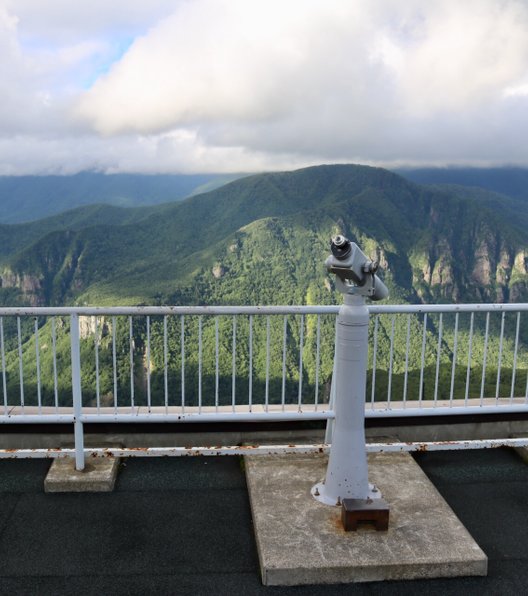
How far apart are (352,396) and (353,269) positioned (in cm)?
81

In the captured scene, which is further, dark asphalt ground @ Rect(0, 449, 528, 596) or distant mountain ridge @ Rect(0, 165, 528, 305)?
distant mountain ridge @ Rect(0, 165, 528, 305)

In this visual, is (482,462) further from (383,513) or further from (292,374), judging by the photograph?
(292,374)

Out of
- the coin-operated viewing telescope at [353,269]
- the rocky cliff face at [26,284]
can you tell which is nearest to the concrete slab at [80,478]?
the coin-operated viewing telescope at [353,269]

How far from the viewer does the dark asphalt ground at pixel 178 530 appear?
2.80m

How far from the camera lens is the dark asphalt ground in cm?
280

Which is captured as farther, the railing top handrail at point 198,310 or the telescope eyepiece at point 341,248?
the railing top handrail at point 198,310

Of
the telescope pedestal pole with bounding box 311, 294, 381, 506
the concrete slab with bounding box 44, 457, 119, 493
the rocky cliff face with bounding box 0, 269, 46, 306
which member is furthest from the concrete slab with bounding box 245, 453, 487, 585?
the rocky cliff face with bounding box 0, 269, 46, 306

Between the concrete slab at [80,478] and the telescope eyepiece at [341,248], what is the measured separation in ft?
7.31

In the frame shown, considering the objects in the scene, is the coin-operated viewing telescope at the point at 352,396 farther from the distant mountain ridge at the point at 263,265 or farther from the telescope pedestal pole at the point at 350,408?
the distant mountain ridge at the point at 263,265

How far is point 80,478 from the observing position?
12.3ft

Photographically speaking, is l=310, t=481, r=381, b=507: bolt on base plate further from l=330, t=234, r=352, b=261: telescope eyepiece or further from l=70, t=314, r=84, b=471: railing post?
l=70, t=314, r=84, b=471: railing post

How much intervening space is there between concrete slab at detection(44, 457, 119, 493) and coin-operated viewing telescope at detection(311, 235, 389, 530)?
1502 millimetres

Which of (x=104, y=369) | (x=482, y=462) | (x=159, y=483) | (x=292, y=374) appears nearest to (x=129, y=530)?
(x=159, y=483)

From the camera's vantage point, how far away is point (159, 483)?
12.7 feet
